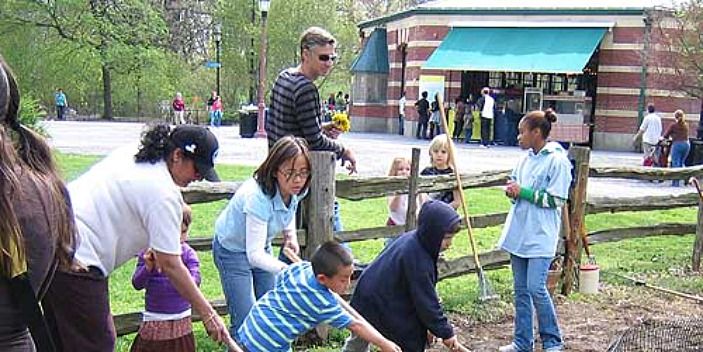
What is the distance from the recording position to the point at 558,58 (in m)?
25.3

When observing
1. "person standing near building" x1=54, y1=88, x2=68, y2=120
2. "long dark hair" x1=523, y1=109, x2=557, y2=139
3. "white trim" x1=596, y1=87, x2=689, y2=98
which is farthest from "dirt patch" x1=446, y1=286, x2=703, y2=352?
"person standing near building" x1=54, y1=88, x2=68, y2=120

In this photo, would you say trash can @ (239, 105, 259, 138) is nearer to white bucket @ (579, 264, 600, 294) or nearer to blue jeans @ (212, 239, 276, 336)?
white bucket @ (579, 264, 600, 294)

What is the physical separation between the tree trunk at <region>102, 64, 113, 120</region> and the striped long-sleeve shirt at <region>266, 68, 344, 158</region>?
3288 centimetres

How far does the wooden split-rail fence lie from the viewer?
5.43 m

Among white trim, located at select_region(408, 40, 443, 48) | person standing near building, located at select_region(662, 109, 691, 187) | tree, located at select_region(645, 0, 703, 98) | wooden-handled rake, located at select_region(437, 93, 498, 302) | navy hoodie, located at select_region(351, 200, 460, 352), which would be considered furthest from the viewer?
white trim, located at select_region(408, 40, 443, 48)

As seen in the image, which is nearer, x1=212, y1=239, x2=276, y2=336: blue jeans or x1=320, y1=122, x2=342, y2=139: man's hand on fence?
x1=212, y1=239, x2=276, y2=336: blue jeans

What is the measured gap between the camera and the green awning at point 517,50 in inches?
992

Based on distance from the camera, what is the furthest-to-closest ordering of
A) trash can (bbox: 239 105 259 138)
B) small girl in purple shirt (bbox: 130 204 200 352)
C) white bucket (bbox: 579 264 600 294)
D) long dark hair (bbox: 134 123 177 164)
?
trash can (bbox: 239 105 259 138)
white bucket (bbox: 579 264 600 294)
small girl in purple shirt (bbox: 130 204 200 352)
long dark hair (bbox: 134 123 177 164)

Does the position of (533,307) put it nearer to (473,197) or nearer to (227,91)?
(473,197)

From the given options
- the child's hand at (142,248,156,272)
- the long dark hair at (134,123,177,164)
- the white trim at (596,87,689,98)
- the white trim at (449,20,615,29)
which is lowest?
the child's hand at (142,248,156,272)

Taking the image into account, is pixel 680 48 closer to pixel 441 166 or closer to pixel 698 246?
pixel 698 246

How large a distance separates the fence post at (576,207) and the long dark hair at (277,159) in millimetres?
3760

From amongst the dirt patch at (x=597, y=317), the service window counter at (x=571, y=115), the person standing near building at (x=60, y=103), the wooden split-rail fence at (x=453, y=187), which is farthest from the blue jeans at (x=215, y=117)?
the dirt patch at (x=597, y=317)

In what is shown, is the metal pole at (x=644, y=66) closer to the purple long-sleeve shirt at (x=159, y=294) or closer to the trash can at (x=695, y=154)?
the trash can at (x=695, y=154)
